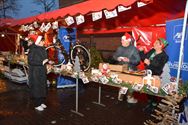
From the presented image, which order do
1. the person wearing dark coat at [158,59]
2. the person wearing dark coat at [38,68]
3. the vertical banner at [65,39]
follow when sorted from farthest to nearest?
the vertical banner at [65,39], the person wearing dark coat at [38,68], the person wearing dark coat at [158,59]

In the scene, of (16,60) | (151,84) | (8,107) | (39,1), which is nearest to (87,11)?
(151,84)

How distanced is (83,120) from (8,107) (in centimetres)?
243

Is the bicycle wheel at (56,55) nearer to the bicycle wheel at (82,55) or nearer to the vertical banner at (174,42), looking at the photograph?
the bicycle wheel at (82,55)

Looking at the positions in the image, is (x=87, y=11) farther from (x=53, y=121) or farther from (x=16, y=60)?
(x=16, y=60)

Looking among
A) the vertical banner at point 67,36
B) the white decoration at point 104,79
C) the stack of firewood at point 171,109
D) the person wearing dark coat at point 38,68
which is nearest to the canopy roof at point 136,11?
the vertical banner at point 67,36

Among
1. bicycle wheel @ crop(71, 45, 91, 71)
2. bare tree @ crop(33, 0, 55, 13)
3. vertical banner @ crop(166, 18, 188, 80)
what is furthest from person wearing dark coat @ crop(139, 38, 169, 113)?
bare tree @ crop(33, 0, 55, 13)

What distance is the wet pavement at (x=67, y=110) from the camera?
5984mm

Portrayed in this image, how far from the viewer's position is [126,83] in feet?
16.4

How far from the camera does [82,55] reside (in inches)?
314

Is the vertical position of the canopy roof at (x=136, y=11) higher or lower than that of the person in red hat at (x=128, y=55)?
higher

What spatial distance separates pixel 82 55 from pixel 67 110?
1.97 meters

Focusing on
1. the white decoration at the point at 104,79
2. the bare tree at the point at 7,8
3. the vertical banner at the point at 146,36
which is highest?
the bare tree at the point at 7,8

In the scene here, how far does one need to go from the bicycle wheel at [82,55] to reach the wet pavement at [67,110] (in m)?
1.14

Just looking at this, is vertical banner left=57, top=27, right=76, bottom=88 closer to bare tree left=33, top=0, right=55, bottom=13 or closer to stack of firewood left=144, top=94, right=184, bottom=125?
stack of firewood left=144, top=94, right=184, bottom=125
